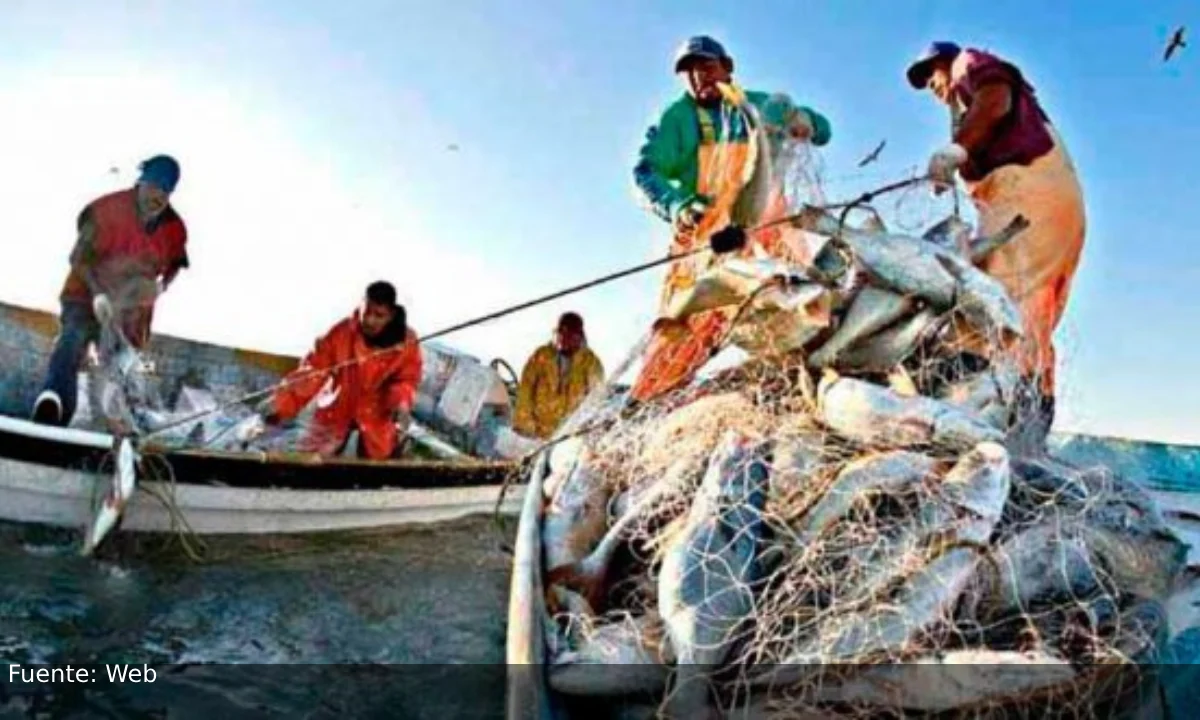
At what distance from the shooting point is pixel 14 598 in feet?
15.5

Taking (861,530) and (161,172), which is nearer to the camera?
(861,530)

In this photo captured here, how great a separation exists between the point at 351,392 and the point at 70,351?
2.13 meters

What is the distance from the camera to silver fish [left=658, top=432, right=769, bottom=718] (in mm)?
2893

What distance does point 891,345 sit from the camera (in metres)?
3.95

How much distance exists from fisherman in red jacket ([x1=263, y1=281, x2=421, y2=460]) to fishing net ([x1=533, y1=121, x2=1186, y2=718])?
4.07 meters

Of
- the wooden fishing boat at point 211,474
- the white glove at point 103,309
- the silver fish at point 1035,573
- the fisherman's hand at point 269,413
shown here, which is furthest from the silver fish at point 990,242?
the white glove at point 103,309

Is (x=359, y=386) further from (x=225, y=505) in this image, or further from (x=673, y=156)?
(x=673, y=156)

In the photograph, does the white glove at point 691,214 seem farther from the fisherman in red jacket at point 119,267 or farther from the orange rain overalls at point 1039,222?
the fisherman in red jacket at point 119,267

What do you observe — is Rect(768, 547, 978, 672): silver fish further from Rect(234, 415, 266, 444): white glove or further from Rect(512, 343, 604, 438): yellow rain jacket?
Rect(512, 343, 604, 438): yellow rain jacket

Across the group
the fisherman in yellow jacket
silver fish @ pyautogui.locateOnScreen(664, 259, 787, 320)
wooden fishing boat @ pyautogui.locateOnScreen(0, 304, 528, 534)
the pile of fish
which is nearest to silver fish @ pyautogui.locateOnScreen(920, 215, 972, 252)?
the pile of fish

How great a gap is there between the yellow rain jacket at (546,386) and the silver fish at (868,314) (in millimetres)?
6519

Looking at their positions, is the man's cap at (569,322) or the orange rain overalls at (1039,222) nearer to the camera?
the orange rain overalls at (1039,222)

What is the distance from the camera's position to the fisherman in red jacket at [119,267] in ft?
24.1

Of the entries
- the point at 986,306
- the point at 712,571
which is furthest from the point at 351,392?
the point at 986,306
